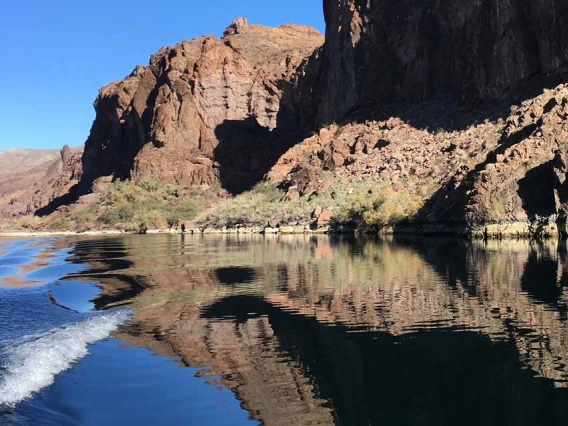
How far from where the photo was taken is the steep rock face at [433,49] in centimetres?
5850

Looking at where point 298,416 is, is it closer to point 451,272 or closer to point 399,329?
point 399,329

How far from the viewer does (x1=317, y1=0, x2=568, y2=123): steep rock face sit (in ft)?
192

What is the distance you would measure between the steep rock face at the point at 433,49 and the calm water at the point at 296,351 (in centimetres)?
4290

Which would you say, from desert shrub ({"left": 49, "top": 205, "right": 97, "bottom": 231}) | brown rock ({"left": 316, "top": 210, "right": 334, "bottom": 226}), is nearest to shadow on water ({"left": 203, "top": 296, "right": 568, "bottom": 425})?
brown rock ({"left": 316, "top": 210, "right": 334, "bottom": 226})

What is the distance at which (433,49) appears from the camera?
75.6m

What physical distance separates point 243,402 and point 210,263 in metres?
22.6

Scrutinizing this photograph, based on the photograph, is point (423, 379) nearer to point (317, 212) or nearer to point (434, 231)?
point (434, 231)

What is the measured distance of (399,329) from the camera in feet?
41.5

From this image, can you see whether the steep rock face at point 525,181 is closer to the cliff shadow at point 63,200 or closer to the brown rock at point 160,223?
the brown rock at point 160,223

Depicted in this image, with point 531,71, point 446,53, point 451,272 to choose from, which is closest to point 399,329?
point 451,272

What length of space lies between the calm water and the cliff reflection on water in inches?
1.5

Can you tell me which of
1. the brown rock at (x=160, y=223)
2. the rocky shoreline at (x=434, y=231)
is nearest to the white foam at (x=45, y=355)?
the rocky shoreline at (x=434, y=231)

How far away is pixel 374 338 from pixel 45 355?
20.7 feet

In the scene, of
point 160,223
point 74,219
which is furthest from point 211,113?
point 74,219
